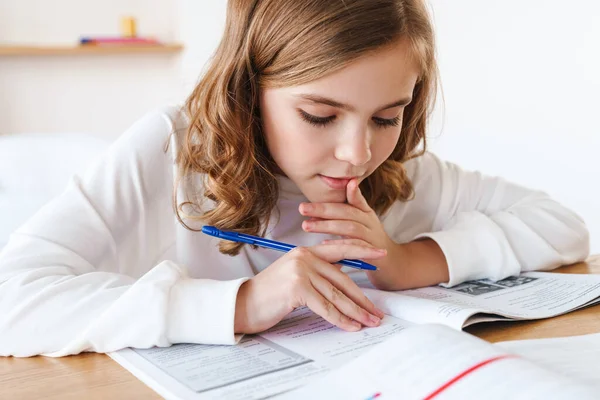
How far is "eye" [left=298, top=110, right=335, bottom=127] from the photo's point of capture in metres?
0.92

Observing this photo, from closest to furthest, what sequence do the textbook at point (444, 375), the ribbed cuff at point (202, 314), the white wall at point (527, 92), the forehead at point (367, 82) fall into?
1. the textbook at point (444, 375)
2. the ribbed cuff at point (202, 314)
3. the forehead at point (367, 82)
4. the white wall at point (527, 92)

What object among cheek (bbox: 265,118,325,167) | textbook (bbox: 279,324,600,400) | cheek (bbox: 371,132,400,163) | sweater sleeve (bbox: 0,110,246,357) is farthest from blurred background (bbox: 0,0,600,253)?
textbook (bbox: 279,324,600,400)

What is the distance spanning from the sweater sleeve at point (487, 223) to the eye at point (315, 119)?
0.27 metres

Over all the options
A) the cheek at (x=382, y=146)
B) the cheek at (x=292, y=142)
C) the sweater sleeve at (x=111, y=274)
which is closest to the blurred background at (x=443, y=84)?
the sweater sleeve at (x=111, y=274)

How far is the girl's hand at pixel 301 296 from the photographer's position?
81 centimetres

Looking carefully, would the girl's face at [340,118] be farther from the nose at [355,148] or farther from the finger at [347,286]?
the finger at [347,286]

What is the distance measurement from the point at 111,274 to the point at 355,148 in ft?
1.09

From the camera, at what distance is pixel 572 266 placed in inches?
45.6

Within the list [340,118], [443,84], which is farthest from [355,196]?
[443,84]

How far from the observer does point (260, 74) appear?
3.25 ft

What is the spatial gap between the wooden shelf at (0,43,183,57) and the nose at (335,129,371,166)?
2.39m

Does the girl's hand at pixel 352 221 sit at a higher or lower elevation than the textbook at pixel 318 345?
higher

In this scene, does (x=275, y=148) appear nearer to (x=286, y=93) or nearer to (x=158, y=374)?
(x=286, y=93)

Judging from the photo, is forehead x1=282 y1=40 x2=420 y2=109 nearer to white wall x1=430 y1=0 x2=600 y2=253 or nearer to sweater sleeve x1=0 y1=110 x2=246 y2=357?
sweater sleeve x1=0 y1=110 x2=246 y2=357
